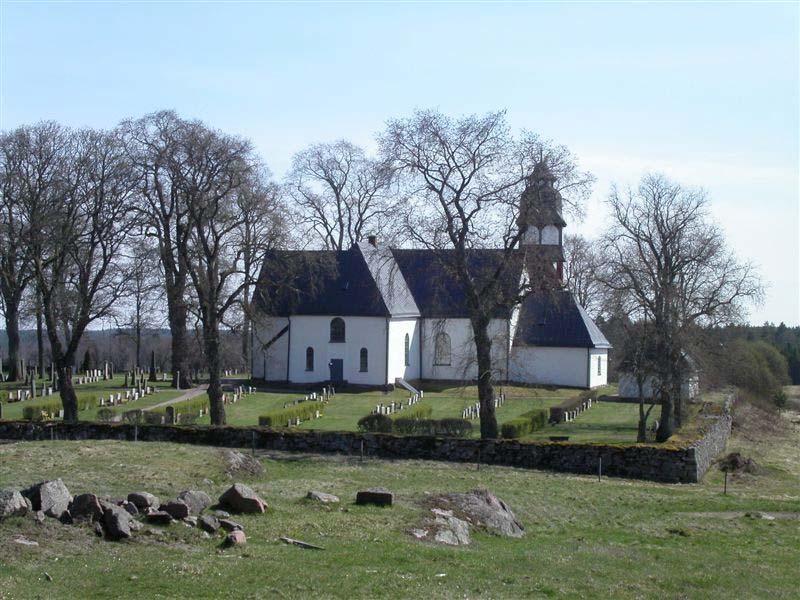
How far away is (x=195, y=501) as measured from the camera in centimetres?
1558

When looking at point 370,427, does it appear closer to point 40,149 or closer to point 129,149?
point 129,149

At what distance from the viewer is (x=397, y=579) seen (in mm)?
12195

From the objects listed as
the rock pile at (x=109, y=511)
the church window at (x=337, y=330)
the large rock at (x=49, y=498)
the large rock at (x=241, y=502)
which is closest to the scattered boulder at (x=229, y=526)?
the rock pile at (x=109, y=511)

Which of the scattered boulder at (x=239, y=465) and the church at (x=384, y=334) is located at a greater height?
the church at (x=384, y=334)

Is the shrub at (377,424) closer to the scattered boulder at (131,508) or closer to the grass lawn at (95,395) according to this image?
the grass lawn at (95,395)

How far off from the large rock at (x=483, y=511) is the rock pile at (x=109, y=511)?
15.3 feet

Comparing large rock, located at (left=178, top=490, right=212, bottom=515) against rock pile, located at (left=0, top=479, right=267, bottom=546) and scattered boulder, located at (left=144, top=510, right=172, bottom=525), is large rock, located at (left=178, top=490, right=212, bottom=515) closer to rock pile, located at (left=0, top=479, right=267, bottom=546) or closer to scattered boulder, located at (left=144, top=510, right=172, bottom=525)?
rock pile, located at (left=0, top=479, right=267, bottom=546)

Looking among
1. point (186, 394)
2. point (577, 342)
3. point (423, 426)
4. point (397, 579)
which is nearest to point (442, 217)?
point (423, 426)

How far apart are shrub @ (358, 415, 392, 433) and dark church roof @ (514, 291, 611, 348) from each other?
25.9 metres

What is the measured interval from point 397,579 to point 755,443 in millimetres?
32324

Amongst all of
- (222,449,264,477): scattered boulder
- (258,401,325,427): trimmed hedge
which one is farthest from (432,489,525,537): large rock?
(258,401,325,427): trimmed hedge

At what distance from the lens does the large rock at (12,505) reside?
523 inches

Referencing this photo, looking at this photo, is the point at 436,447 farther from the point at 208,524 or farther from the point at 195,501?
the point at 208,524

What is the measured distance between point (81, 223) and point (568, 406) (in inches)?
941
